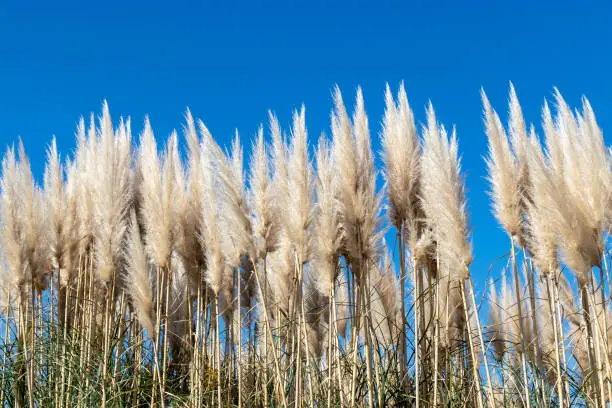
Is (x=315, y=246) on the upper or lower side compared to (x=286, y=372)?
upper

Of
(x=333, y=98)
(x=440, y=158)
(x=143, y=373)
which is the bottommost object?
(x=143, y=373)

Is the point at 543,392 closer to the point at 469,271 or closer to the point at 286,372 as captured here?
the point at 469,271

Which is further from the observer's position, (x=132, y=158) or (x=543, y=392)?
(x=132, y=158)

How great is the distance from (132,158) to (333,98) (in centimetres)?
194

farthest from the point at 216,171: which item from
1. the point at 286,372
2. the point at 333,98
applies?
the point at 286,372

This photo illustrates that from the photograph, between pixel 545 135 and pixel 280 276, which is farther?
pixel 280 276

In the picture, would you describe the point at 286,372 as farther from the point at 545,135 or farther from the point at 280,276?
the point at 545,135

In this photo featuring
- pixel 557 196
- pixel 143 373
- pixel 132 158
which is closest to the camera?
pixel 557 196

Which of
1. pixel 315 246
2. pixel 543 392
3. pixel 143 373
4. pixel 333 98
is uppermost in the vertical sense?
pixel 333 98

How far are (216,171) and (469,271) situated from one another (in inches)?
59.5

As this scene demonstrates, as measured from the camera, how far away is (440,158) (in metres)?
3.87

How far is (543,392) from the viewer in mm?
3934

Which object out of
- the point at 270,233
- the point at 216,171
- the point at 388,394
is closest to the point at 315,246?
the point at 270,233

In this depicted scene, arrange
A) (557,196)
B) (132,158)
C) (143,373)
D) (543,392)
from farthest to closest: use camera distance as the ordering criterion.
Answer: (132,158) → (143,373) → (543,392) → (557,196)
